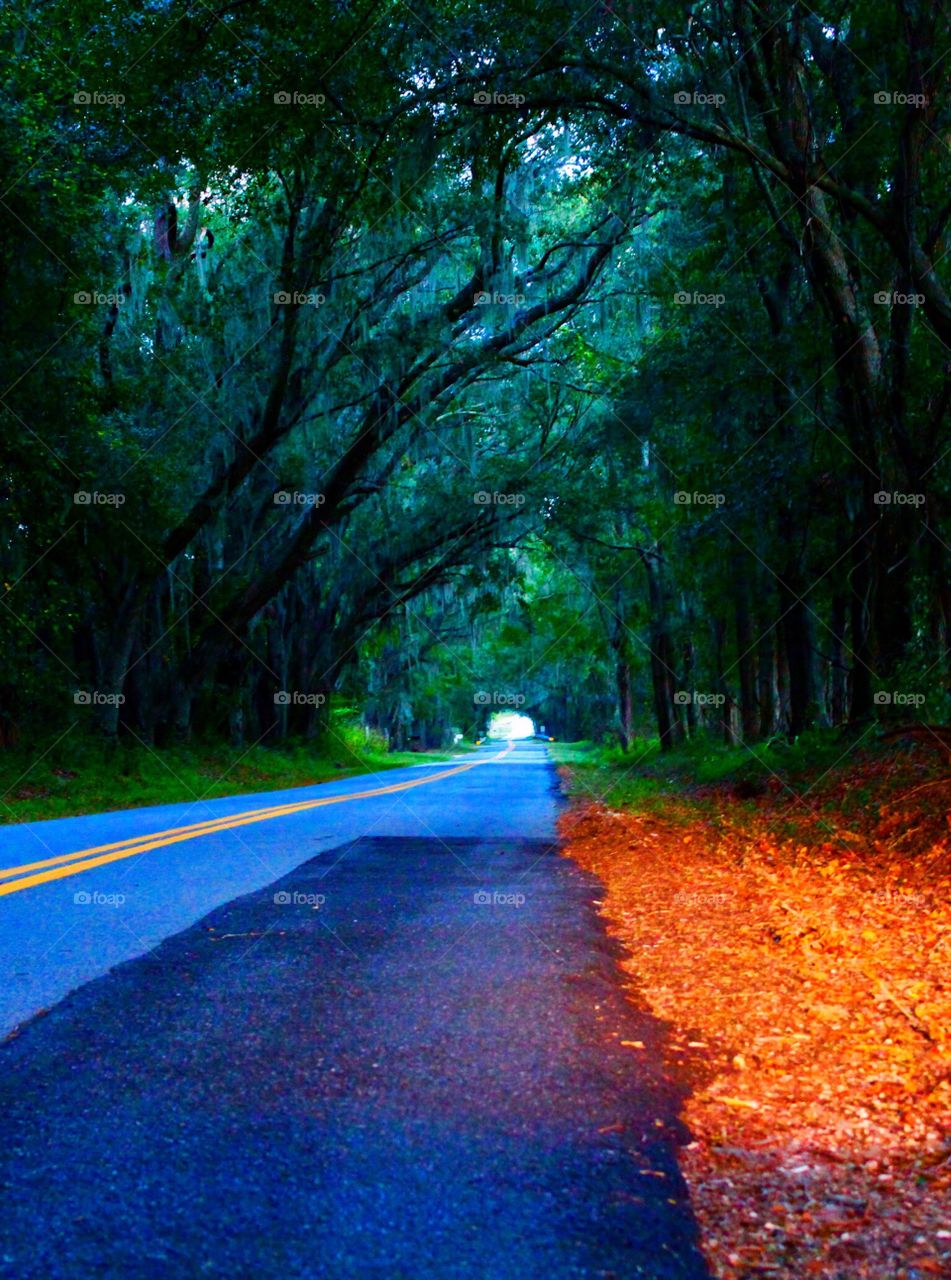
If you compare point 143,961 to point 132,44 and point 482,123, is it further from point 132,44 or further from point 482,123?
point 132,44

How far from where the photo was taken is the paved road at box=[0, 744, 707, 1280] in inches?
87.0

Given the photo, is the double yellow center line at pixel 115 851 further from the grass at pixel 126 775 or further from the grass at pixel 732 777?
the grass at pixel 732 777

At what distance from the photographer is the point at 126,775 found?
1891 cm

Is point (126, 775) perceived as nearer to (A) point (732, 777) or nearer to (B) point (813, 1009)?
(A) point (732, 777)

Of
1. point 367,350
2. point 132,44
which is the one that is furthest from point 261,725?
point 132,44

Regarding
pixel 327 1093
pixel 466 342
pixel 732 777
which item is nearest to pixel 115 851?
pixel 327 1093

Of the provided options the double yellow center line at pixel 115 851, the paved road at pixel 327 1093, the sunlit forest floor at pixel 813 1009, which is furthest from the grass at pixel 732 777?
the paved road at pixel 327 1093

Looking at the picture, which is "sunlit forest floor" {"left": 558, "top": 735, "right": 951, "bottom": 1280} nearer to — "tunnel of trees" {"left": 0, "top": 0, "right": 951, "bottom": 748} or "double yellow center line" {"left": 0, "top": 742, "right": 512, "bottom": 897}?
"tunnel of trees" {"left": 0, "top": 0, "right": 951, "bottom": 748}

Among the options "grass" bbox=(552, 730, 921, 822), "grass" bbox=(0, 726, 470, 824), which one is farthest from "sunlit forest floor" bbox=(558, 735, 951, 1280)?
"grass" bbox=(0, 726, 470, 824)

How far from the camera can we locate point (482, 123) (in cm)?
971

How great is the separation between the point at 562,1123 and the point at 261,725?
→ 1078 inches

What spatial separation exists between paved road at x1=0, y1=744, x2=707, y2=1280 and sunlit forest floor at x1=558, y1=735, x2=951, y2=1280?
18 cm

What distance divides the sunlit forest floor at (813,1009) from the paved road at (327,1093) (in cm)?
18

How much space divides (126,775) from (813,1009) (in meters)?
16.9
